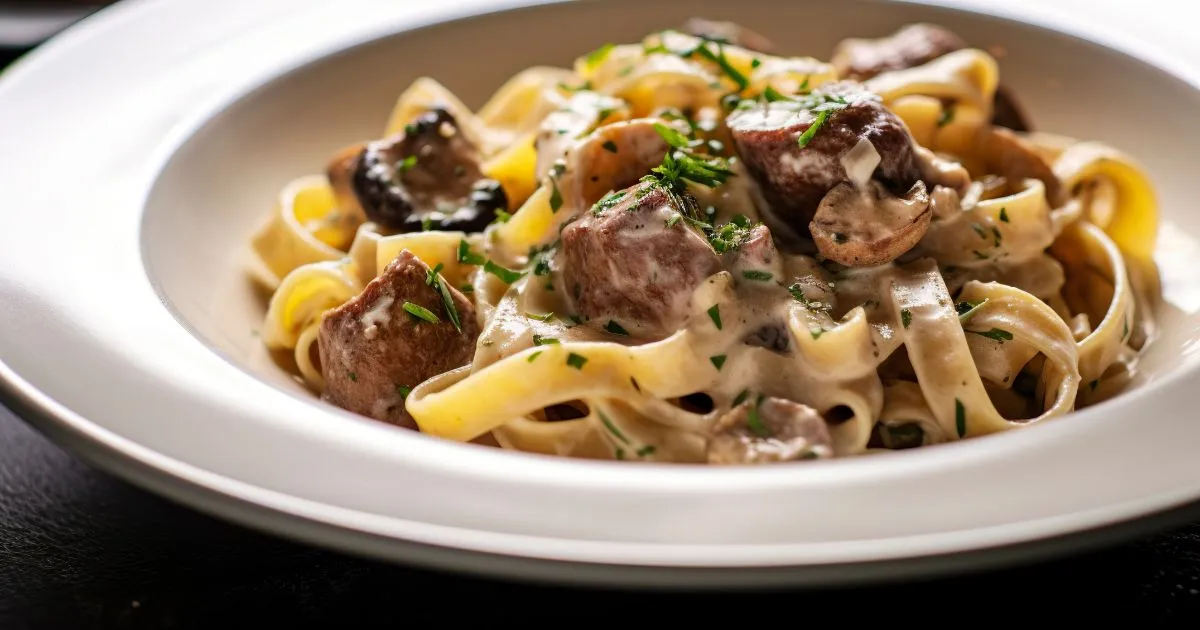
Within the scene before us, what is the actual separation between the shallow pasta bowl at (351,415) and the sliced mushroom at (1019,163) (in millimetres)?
471

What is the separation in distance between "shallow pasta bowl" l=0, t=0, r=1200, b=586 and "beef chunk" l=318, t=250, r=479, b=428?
0.18m

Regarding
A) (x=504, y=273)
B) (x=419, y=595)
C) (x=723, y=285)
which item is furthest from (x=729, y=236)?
(x=419, y=595)

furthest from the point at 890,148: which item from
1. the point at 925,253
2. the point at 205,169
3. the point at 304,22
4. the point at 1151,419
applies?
the point at 304,22

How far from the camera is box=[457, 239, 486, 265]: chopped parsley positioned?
3850 millimetres

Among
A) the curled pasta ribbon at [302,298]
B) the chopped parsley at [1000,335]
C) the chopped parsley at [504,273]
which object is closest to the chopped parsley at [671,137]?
the chopped parsley at [504,273]

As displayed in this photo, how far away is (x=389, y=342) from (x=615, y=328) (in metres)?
0.66

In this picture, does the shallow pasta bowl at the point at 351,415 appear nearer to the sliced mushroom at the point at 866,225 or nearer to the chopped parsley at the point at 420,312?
the chopped parsley at the point at 420,312

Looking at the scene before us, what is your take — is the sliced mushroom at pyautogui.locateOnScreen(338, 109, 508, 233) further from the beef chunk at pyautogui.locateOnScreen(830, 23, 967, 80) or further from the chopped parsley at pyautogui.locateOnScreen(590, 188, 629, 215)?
the beef chunk at pyautogui.locateOnScreen(830, 23, 967, 80)

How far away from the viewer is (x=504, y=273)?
147 inches

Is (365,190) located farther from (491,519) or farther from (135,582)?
(491,519)

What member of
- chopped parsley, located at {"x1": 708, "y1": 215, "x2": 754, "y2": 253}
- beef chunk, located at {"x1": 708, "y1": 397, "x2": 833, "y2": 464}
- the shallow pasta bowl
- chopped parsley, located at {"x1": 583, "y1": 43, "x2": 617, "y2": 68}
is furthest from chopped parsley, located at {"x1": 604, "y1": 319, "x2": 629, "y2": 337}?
chopped parsley, located at {"x1": 583, "y1": 43, "x2": 617, "y2": 68}

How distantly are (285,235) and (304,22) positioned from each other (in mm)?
1530

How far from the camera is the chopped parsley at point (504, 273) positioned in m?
3.72

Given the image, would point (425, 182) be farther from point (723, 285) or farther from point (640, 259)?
point (723, 285)
